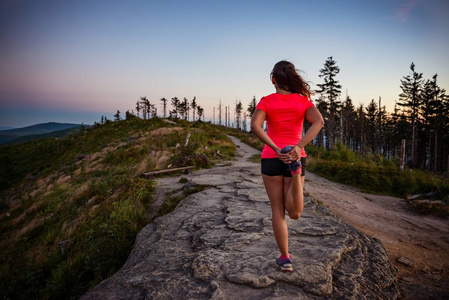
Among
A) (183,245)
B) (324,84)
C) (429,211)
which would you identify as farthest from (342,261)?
(324,84)

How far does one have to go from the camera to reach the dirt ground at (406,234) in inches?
114

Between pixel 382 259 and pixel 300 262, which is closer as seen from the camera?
pixel 300 262

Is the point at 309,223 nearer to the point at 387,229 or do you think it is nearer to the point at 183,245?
the point at 183,245

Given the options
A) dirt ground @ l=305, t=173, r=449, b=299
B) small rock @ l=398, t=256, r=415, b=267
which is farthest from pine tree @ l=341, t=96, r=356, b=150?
small rock @ l=398, t=256, r=415, b=267

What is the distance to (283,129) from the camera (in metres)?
2.10

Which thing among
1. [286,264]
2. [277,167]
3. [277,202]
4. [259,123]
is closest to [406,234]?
[286,264]

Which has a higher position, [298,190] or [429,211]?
[298,190]

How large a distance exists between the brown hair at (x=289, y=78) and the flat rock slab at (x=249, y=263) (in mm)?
1931

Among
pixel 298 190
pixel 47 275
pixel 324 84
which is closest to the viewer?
pixel 298 190

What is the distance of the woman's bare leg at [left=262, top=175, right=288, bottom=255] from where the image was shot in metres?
2.08

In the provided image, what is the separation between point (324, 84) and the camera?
105 feet

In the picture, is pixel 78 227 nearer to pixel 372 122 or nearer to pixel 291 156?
pixel 291 156

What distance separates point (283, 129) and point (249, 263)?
1623mm

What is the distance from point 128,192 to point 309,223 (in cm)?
575
